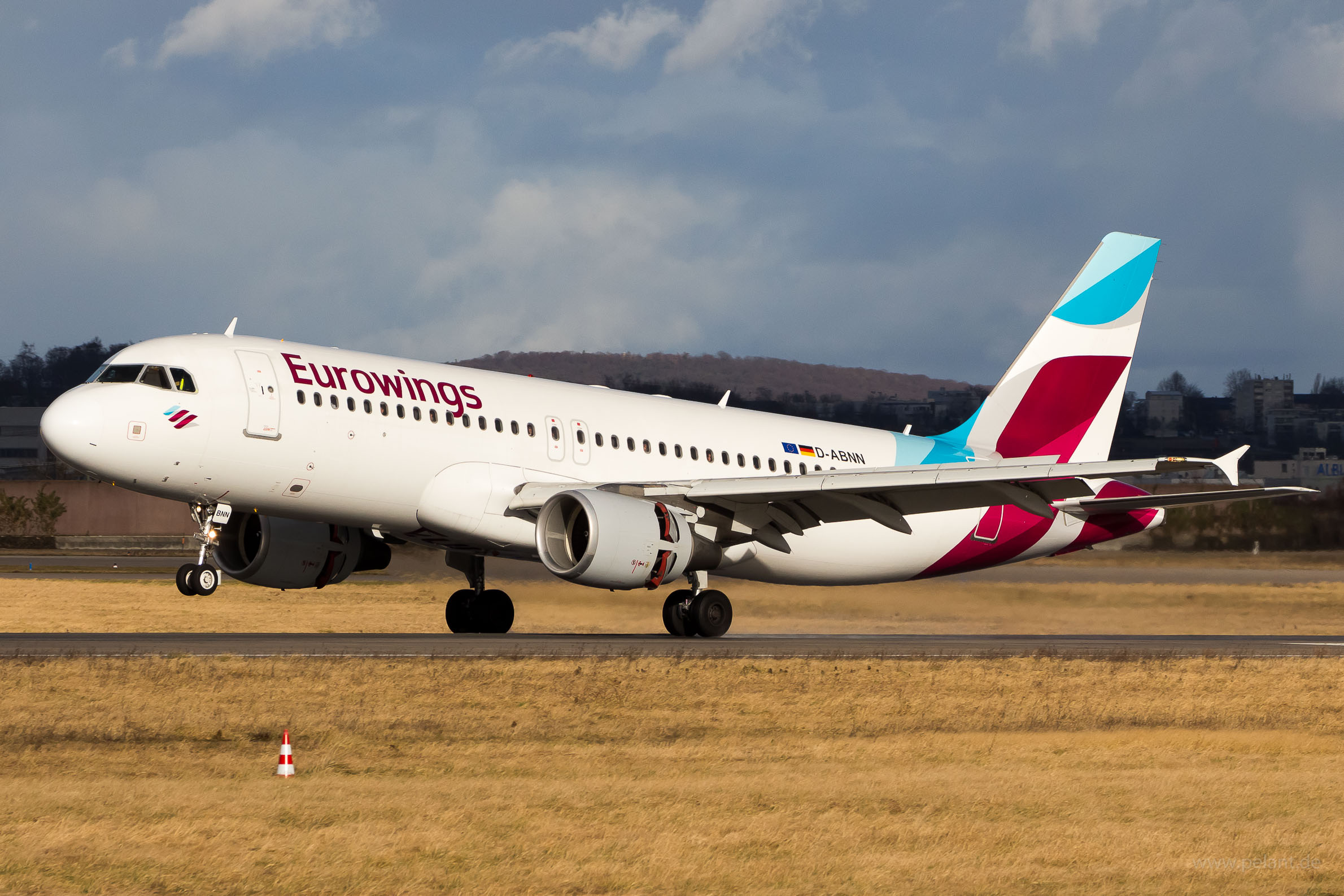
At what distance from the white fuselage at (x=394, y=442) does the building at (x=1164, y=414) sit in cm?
6516

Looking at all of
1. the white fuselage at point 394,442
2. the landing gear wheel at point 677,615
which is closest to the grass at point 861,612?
the white fuselage at point 394,442

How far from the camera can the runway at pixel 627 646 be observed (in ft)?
68.5

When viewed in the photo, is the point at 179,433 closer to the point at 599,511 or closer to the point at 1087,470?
the point at 599,511

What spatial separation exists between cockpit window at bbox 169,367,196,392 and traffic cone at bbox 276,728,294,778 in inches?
402

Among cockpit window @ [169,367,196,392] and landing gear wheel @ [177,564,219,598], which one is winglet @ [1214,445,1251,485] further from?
cockpit window @ [169,367,196,392]

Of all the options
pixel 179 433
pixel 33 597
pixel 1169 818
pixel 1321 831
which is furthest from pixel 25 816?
pixel 33 597

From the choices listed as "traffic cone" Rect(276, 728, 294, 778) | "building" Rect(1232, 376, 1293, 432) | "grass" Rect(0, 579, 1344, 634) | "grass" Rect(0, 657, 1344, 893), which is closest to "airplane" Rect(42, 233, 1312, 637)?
"grass" Rect(0, 579, 1344, 634)

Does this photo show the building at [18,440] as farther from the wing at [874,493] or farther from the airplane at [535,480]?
the wing at [874,493]

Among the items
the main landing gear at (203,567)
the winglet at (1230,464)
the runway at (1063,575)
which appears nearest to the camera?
the main landing gear at (203,567)

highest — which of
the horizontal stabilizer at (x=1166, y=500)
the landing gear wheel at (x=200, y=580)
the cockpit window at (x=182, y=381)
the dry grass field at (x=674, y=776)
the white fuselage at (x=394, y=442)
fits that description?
the cockpit window at (x=182, y=381)

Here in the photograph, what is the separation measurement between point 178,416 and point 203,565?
2205mm

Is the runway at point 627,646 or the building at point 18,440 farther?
the building at point 18,440

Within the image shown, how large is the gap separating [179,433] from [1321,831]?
16314mm

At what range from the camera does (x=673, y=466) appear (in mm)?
26859
